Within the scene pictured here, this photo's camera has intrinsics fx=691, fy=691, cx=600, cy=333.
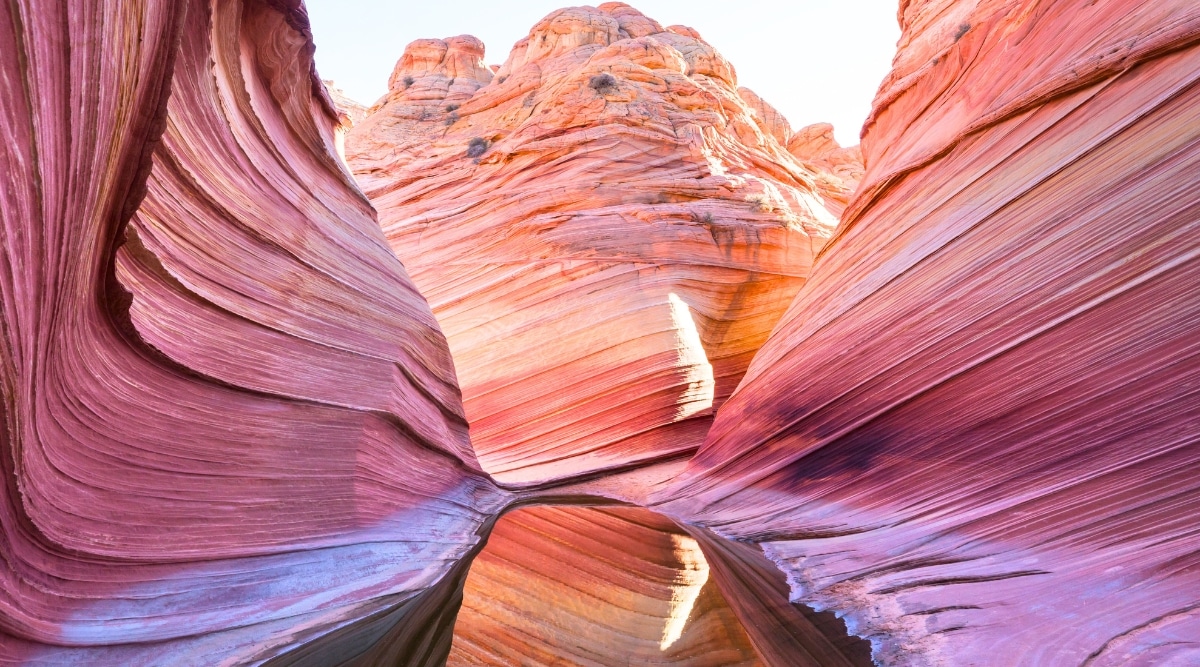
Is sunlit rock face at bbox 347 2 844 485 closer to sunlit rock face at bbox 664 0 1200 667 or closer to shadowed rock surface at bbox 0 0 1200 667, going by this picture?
shadowed rock surface at bbox 0 0 1200 667

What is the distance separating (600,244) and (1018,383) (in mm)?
5088

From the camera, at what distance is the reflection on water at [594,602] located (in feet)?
10.5

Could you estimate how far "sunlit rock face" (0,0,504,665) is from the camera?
6.66 feet

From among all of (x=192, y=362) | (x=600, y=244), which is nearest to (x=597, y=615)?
(x=192, y=362)

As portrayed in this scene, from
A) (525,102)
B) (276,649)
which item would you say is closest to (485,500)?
(276,649)

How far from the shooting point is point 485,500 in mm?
5500

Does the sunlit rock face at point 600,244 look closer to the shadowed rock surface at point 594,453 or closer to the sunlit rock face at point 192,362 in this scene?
the shadowed rock surface at point 594,453

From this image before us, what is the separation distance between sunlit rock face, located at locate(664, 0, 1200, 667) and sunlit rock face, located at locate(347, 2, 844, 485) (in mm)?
1865

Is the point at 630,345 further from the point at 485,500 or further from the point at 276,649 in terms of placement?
the point at 276,649

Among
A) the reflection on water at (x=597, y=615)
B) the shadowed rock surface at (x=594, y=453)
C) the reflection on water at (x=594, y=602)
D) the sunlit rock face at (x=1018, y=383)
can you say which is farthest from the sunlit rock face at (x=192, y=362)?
the sunlit rock face at (x=1018, y=383)

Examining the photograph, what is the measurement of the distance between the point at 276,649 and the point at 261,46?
336 cm

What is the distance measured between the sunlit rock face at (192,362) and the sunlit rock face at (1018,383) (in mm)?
2416

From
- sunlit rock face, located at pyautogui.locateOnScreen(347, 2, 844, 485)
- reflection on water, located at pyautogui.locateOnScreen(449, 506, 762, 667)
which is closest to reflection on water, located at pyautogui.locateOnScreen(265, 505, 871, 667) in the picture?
reflection on water, located at pyautogui.locateOnScreen(449, 506, 762, 667)

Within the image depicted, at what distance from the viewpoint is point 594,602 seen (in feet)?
12.6
